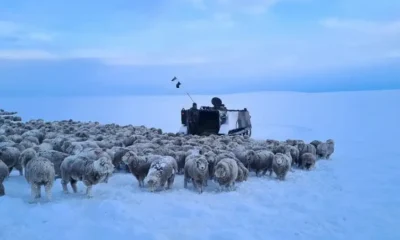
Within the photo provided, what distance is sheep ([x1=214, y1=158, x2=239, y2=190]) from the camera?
368 inches

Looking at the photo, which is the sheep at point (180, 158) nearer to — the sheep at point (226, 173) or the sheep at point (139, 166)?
the sheep at point (139, 166)

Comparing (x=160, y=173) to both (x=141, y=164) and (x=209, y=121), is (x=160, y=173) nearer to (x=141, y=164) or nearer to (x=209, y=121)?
(x=141, y=164)

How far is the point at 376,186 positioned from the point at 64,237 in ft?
27.6

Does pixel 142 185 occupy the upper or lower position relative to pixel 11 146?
lower

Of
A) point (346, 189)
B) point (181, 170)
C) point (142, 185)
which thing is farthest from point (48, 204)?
point (346, 189)

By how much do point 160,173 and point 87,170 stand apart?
173cm

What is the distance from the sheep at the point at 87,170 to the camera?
8.26m

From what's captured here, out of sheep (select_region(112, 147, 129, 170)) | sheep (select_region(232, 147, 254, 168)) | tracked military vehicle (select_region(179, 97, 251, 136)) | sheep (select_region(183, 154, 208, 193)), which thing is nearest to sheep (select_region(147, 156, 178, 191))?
sheep (select_region(183, 154, 208, 193))

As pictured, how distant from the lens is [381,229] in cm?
730

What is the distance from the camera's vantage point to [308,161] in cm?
1318

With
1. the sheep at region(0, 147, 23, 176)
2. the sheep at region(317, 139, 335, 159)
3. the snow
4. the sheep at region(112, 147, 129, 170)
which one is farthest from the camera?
the sheep at region(317, 139, 335, 159)

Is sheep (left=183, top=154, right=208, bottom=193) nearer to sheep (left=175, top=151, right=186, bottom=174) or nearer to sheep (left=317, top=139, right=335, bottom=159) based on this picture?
sheep (left=175, top=151, right=186, bottom=174)

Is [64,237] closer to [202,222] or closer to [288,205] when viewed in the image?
[202,222]

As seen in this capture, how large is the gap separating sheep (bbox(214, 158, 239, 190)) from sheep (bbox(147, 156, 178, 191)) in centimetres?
112
